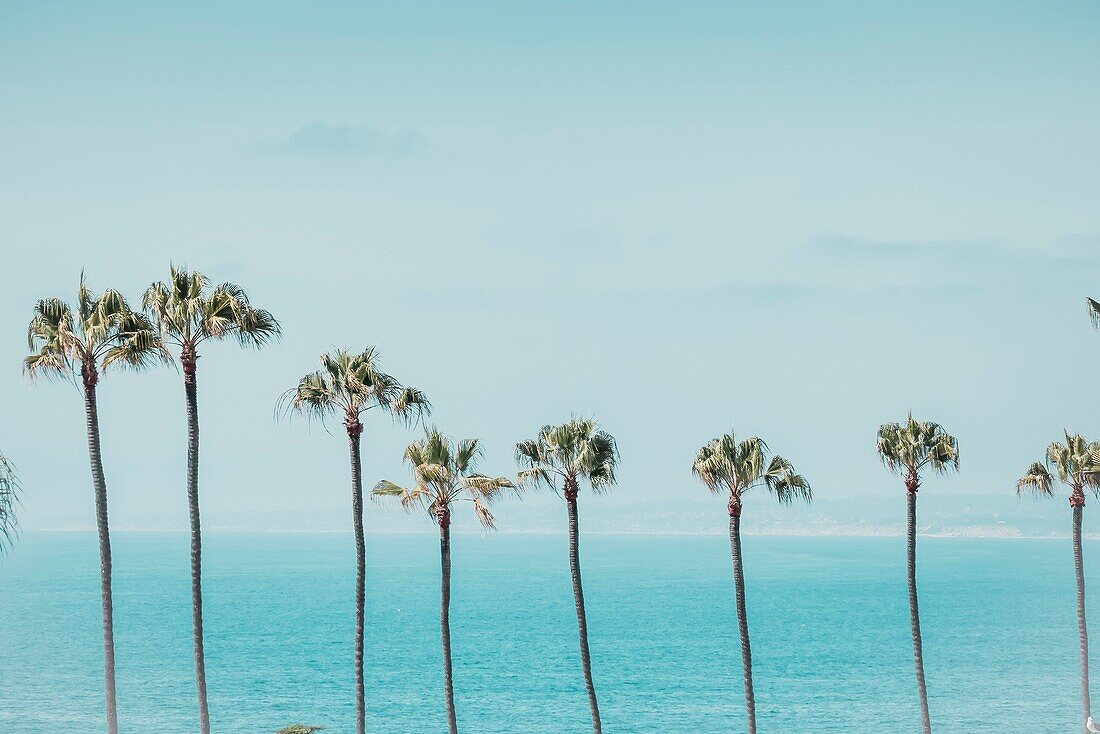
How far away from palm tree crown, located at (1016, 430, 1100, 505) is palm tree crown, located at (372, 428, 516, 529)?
24.4 metres

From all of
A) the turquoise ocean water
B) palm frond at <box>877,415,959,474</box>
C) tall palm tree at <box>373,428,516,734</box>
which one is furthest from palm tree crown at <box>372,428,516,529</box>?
the turquoise ocean water

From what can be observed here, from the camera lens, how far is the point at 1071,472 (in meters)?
49.2

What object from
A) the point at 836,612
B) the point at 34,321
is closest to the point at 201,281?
the point at 34,321

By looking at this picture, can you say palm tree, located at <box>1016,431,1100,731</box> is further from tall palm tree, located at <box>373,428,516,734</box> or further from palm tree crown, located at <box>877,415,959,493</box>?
tall palm tree, located at <box>373,428,516,734</box>

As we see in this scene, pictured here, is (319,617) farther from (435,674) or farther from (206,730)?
(206,730)

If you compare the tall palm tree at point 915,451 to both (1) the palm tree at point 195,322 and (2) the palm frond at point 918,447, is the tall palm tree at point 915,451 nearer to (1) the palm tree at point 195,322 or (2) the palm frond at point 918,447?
(2) the palm frond at point 918,447

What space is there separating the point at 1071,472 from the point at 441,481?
2745cm

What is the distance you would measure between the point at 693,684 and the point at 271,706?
4055 cm

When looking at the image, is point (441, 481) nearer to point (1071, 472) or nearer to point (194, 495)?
point (194, 495)

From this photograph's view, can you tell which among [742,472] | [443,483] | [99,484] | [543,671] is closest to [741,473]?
[742,472]

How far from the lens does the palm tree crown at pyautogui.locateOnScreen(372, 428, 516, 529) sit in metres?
38.0

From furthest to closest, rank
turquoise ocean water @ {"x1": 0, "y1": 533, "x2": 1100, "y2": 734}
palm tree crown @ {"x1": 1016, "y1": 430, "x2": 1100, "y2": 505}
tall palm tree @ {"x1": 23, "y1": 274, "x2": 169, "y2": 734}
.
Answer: turquoise ocean water @ {"x1": 0, "y1": 533, "x2": 1100, "y2": 734} → palm tree crown @ {"x1": 1016, "y1": 430, "x2": 1100, "y2": 505} → tall palm tree @ {"x1": 23, "y1": 274, "x2": 169, "y2": 734}

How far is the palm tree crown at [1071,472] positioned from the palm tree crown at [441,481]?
24384 mm

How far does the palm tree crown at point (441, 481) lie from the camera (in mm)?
38000
